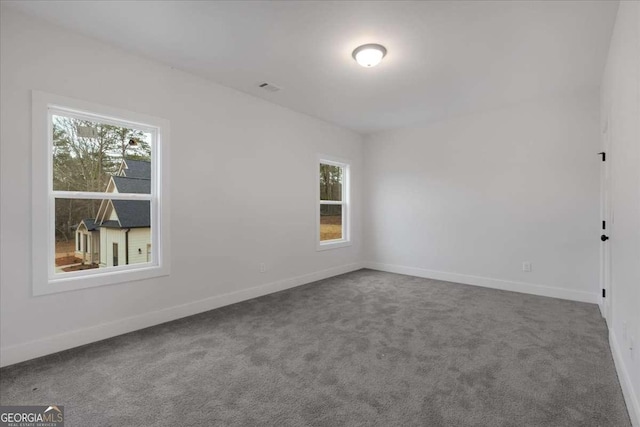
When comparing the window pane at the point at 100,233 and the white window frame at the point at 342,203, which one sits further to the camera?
the white window frame at the point at 342,203

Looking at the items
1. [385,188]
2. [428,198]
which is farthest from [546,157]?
[385,188]

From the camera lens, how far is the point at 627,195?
77.9 inches

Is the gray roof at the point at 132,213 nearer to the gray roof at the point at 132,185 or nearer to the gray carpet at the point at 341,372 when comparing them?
the gray roof at the point at 132,185

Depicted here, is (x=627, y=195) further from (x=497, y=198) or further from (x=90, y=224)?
(x=90, y=224)

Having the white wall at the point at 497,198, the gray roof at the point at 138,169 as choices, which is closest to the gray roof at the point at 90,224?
the gray roof at the point at 138,169

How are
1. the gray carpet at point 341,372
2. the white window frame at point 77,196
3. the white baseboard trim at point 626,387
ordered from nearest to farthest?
1. the white baseboard trim at point 626,387
2. the gray carpet at point 341,372
3. the white window frame at point 77,196

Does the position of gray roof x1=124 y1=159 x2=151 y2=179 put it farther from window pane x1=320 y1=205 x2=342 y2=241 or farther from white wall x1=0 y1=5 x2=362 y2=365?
window pane x1=320 y1=205 x2=342 y2=241

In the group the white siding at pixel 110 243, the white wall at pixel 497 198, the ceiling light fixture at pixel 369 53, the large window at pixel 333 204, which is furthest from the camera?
the large window at pixel 333 204

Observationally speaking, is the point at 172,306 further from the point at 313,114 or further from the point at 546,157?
the point at 546,157

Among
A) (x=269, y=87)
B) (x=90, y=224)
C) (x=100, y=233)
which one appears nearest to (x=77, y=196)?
(x=90, y=224)

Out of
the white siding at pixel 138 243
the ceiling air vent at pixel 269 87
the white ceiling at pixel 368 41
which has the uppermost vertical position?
the ceiling air vent at pixel 269 87

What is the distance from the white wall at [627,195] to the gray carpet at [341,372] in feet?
0.65

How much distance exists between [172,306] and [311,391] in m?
2.02

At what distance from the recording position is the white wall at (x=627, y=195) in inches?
66.1
